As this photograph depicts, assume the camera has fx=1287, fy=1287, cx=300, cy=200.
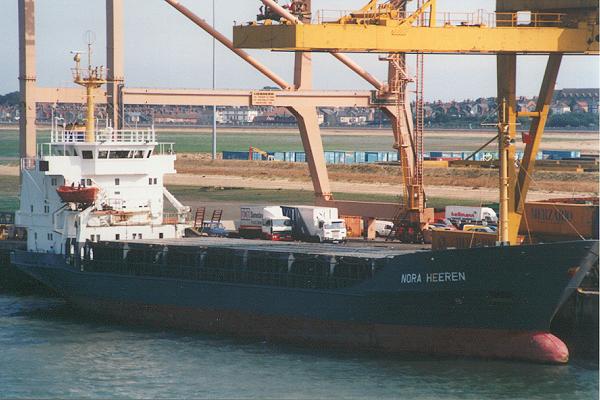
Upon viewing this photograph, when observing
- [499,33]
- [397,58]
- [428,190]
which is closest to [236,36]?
[499,33]

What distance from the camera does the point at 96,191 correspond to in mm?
43188

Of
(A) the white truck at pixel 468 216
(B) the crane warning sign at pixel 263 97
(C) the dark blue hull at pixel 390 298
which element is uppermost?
(B) the crane warning sign at pixel 263 97

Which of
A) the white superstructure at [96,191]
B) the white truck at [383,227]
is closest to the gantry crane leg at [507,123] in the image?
the white superstructure at [96,191]

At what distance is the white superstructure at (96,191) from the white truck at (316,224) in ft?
26.3

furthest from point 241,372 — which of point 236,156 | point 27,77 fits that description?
point 236,156

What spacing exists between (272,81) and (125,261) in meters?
16.1

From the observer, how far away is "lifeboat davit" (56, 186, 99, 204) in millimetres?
42906

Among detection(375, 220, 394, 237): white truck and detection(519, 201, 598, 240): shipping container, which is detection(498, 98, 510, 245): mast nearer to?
detection(519, 201, 598, 240): shipping container

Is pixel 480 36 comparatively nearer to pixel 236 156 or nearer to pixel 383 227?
pixel 383 227

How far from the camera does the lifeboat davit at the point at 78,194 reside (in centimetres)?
4291

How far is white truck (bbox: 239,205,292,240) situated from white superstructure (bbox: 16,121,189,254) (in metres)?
8.01

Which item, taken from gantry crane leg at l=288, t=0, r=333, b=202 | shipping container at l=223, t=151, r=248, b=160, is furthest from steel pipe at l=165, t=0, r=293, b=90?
shipping container at l=223, t=151, r=248, b=160

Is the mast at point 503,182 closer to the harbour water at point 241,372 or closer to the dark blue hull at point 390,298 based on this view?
the dark blue hull at point 390,298

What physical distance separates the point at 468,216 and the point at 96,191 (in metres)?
19.6
